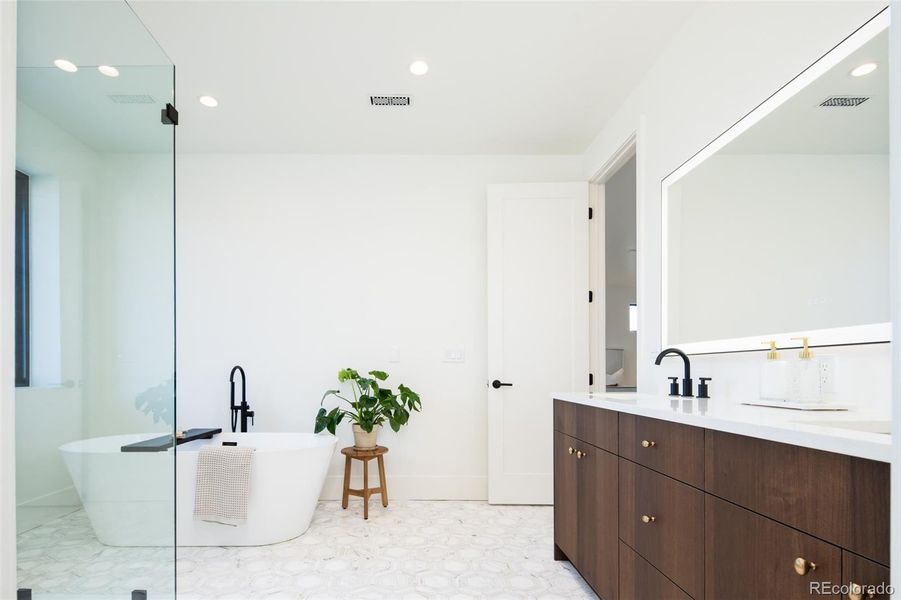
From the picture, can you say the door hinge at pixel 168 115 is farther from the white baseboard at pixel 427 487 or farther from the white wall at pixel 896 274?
→ the white baseboard at pixel 427 487

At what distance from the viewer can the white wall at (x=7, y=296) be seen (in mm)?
1238

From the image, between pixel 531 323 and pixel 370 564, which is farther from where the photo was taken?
pixel 531 323

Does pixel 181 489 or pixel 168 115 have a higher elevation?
pixel 168 115

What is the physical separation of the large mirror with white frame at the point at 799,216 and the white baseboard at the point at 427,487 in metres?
2.15

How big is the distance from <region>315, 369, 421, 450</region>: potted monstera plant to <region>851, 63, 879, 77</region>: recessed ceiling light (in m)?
2.94

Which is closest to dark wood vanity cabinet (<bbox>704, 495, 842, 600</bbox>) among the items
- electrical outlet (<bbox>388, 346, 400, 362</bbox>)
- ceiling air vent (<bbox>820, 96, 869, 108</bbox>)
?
ceiling air vent (<bbox>820, 96, 869, 108</bbox>)

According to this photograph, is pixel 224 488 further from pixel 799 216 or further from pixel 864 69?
pixel 864 69

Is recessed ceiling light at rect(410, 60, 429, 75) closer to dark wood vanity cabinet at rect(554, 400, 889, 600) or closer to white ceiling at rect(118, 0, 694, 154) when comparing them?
white ceiling at rect(118, 0, 694, 154)

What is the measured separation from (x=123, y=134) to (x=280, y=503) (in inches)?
84.3

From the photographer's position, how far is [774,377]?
1.72m

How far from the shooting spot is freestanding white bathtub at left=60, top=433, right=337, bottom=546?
1.60 metres

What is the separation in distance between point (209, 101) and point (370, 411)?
2152 millimetres

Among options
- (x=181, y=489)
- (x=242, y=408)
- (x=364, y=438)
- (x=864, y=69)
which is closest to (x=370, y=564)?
(x=364, y=438)

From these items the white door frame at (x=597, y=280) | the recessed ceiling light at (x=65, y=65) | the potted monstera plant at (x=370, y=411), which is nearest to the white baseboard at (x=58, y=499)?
the recessed ceiling light at (x=65, y=65)
